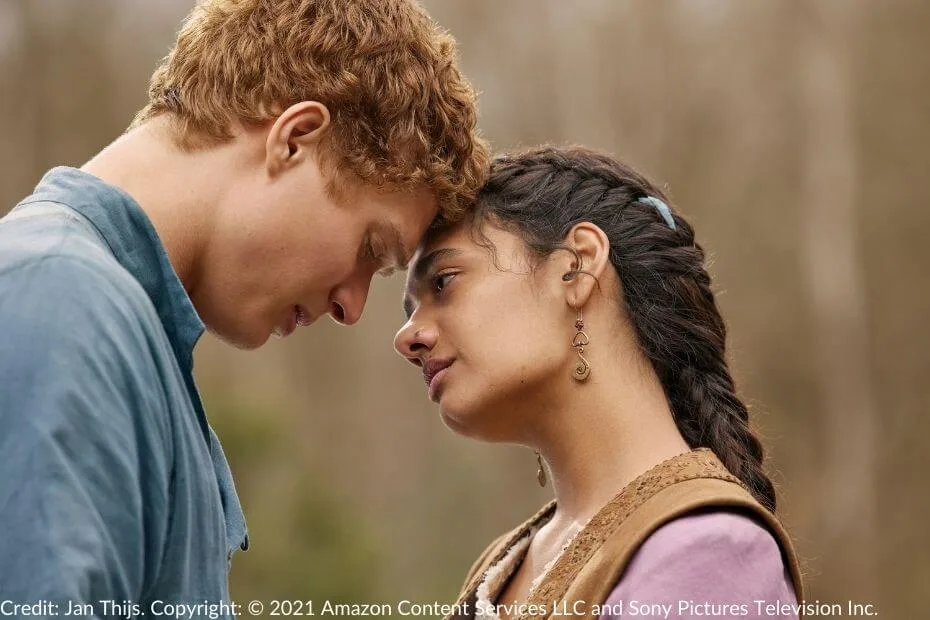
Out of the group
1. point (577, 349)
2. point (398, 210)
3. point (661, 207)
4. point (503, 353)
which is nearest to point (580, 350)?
point (577, 349)

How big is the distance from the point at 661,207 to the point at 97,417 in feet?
4.73

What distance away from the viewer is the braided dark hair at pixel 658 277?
2.45 m

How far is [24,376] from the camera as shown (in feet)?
4.66

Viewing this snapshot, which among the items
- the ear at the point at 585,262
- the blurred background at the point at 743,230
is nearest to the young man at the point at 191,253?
the ear at the point at 585,262

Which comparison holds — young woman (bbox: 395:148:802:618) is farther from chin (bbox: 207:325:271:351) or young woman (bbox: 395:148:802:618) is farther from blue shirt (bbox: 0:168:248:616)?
blue shirt (bbox: 0:168:248:616)

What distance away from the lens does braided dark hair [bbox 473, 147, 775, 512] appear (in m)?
2.45

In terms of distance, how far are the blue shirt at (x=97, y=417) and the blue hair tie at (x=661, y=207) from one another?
Result: 1106mm

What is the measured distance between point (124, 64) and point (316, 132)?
9.14 meters

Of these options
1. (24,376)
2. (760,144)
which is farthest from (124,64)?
(24,376)

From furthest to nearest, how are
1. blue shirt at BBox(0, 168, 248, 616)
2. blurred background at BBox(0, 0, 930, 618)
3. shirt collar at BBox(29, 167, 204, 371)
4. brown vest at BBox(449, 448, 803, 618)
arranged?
blurred background at BBox(0, 0, 930, 618), brown vest at BBox(449, 448, 803, 618), shirt collar at BBox(29, 167, 204, 371), blue shirt at BBox(0, 168, 248, 616)

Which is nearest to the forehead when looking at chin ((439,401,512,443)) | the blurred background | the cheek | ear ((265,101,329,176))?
ear ((265,101,329,176))

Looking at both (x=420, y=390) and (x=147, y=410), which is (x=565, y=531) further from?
(x=420, y=390)

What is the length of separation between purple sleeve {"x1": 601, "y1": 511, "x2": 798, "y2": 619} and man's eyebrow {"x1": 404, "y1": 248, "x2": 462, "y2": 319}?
742 millimetres

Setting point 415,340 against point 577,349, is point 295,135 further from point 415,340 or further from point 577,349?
point 577,349
